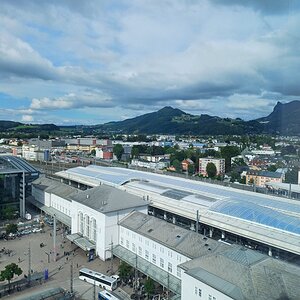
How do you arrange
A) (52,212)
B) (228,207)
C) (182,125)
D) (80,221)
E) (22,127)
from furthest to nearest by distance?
(182,125)
(22,127)
(52,212)
(80,221)
(228,207)

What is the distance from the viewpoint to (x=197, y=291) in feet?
22.4

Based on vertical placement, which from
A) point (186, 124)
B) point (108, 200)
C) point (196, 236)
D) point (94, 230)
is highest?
point (186, 124)

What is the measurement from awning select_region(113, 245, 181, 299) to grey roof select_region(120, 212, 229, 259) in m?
0.78

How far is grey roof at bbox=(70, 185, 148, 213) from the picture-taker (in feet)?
38.6

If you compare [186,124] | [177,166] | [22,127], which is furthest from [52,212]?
[186,124]

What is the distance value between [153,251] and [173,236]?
83 centimetres

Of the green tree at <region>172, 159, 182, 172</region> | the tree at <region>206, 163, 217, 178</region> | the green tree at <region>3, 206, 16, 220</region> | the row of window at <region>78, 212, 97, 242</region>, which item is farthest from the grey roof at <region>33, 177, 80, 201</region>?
the green tree at <region>172, 159, 182, 172</region>

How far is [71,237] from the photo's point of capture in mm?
12664

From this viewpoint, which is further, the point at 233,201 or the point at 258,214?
the point at 233,201

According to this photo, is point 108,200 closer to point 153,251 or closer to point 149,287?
point 153,251

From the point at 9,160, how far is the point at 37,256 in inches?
327

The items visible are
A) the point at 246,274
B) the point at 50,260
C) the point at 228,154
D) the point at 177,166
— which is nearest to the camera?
the point at 246,274

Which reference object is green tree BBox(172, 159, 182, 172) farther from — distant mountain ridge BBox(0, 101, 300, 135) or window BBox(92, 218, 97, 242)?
window BBox(92, 218, 97, 242)

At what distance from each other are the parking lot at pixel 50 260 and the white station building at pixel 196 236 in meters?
0.51
